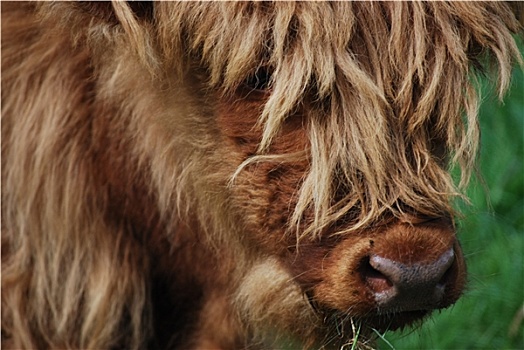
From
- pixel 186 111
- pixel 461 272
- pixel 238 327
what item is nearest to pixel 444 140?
pixel 461 272

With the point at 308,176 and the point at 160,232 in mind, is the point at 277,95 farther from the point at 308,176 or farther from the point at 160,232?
the point at 160,232

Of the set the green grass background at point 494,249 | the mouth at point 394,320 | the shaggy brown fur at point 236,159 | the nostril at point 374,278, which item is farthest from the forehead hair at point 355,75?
the green grass background at point 494,249

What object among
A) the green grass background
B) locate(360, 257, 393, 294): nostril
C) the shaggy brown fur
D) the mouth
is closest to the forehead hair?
the shaggy brown fur

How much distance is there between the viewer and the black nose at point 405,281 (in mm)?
3066

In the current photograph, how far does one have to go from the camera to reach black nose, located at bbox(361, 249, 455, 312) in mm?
3066

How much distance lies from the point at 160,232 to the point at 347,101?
44.8 inches

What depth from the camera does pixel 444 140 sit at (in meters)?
3.42

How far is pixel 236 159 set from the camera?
348 centimetres

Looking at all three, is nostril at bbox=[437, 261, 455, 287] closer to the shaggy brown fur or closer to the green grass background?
the shaggy brown fur

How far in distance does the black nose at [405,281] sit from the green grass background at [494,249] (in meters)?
1.16

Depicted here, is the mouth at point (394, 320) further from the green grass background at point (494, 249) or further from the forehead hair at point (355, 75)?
the green grass background at point (494, 249)

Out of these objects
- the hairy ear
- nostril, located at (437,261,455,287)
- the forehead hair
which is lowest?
nostril, located at (437,261,455,287)

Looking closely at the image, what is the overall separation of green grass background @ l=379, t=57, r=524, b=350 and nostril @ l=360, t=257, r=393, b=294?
3.92ft

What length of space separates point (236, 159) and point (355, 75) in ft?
1.65
